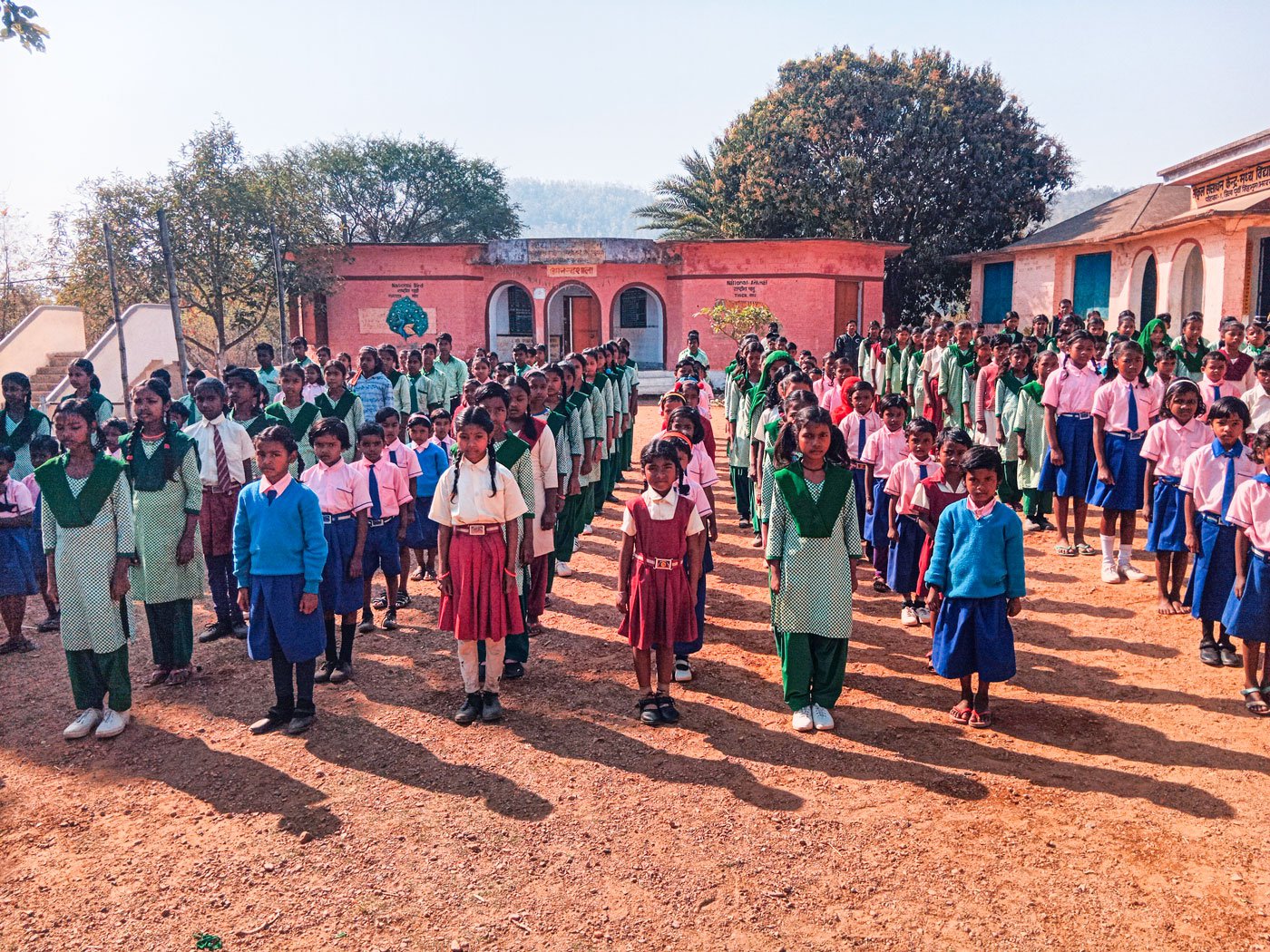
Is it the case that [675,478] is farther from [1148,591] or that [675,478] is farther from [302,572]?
[1148,591]

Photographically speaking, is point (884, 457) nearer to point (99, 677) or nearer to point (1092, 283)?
point (99, 677)

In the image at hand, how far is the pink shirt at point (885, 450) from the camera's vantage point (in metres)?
6.67

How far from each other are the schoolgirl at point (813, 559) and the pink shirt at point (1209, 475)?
83.7 inches

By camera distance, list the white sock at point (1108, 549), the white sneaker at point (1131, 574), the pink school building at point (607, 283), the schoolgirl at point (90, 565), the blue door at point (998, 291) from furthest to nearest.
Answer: the blue door at point (998, 291) → the pink school building at point (607, 283) → the white sock at point (1108, 549) → the white sneaker at point (1131, 574) → the schoolgirl at point (90, 565)

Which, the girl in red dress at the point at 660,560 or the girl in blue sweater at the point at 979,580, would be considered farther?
the girl in red dress at the point at 660,560

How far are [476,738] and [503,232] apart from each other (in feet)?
130

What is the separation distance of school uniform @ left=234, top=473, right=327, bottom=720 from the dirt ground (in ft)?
1.47

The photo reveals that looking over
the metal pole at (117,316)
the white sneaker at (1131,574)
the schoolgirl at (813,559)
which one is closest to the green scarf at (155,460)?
the schoolgirl at (813,559)

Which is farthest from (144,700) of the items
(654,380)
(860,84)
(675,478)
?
(860,84)

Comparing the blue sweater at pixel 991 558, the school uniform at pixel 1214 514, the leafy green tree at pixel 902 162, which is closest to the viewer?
the blue sweater at pixel 991 558

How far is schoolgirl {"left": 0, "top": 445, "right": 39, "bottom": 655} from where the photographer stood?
597 centimetres

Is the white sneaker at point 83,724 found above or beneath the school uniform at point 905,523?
beneath

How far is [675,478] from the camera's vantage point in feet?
15.7

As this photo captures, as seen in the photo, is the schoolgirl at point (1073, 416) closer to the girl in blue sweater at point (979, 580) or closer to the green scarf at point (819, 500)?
the girl in blue sweater at point (979, 580)
